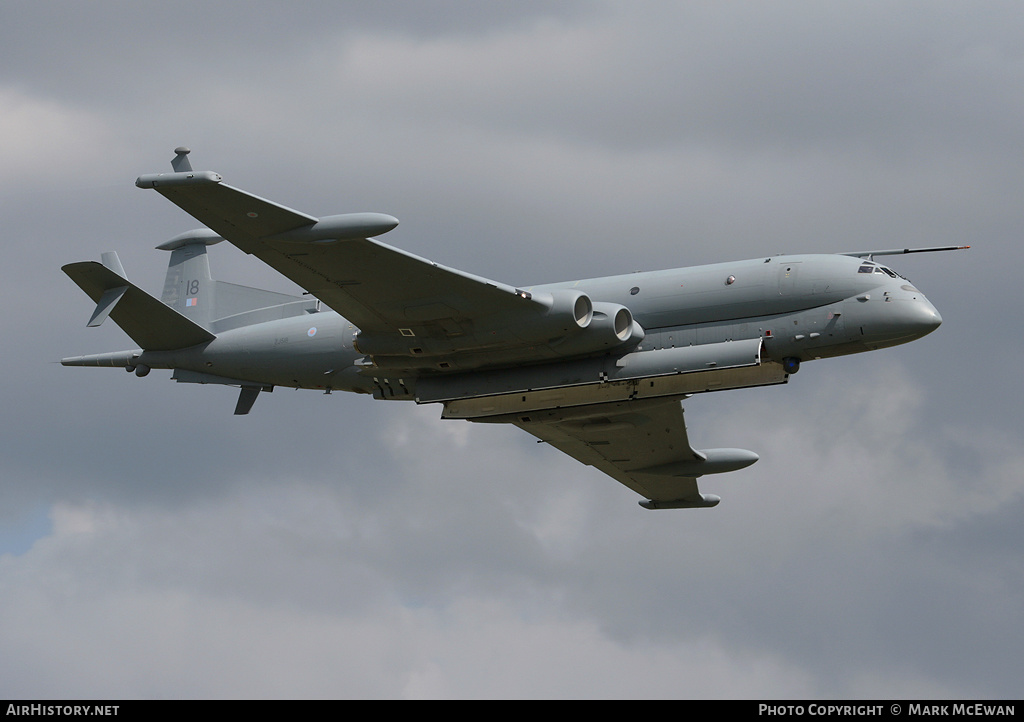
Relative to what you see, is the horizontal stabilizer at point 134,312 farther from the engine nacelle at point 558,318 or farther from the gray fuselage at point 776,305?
the engine nacelle at point 558,318

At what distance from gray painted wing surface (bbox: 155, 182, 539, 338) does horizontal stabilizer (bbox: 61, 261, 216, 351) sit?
5700 mm

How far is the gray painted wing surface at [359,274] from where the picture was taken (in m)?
29.4

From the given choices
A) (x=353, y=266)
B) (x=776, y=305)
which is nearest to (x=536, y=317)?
(x=353, y=266)

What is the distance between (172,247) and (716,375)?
1799 centimetres

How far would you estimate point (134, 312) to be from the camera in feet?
120

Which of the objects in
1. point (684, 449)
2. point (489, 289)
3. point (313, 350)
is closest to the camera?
point (489, 289)

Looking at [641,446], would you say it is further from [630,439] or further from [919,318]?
[919,318]

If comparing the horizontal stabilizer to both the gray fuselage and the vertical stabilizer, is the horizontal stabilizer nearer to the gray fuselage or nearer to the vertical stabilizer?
the vertical stabilizer

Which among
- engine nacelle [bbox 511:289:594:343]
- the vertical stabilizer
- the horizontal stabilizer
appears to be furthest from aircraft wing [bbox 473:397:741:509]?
the vertical stabilizer

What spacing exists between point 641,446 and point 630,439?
2.03ft
